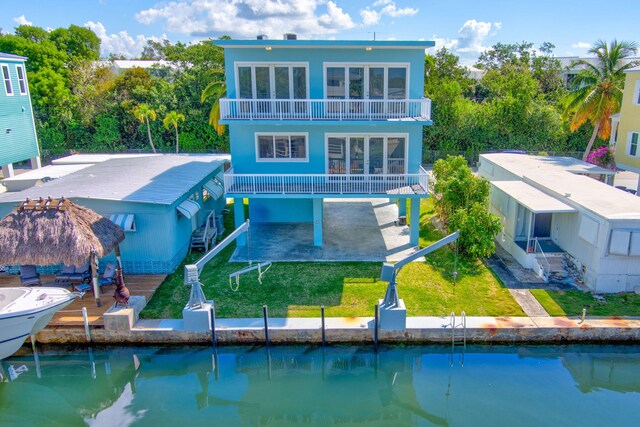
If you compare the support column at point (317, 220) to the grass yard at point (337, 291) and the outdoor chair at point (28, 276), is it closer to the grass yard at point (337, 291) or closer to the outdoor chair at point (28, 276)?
the grass yard at point (337, 291)

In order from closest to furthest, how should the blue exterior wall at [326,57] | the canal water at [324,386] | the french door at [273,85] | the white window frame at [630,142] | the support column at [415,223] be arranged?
the canal water at [324,386] → the blue exterior wall at [326,57] → the french door at [273,85] → the support column at [415,223] → the white window frame at [630,142]

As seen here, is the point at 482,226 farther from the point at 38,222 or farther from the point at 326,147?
the point at 38,222

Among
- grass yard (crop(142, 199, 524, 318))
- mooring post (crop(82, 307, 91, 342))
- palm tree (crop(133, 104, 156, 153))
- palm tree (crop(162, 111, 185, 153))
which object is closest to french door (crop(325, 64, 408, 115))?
grass yard (crop(142, 199, 524, 318))

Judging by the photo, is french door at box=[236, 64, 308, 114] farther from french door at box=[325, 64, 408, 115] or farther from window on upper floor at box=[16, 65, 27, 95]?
window on upper floor at box=[16, 65, 27, 95]

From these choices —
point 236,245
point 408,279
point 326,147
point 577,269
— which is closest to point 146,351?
point 236,245

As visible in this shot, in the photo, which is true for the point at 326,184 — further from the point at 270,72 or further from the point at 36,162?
the point at 36,162

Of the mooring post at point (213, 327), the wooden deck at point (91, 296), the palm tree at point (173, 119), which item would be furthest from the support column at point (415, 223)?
the palm tree at point (173, 119)
